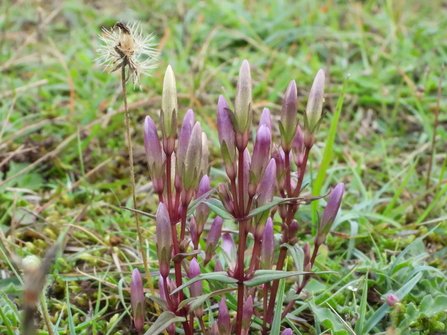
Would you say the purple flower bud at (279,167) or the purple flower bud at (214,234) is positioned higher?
the purple flower bud at (279,167)

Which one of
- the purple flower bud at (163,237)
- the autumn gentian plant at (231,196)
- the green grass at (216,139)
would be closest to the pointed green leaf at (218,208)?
the autumn gentian plant at (231,196)

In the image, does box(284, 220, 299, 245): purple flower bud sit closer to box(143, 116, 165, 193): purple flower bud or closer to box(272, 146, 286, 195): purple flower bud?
box(272, 146, 286, 195): purple flower bud

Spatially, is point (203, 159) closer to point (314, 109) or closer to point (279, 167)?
point (279, 167)

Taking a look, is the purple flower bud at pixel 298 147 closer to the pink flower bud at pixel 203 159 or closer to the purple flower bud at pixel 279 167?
the purple flower bud at pixel 279 167

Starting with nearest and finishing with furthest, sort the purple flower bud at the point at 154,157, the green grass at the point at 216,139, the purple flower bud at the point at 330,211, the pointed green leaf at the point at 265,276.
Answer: the pointed green leaf at the point at 265,276 → the purple flower bud at the point at 154,157 → the purple flower bud at the point at 330,211 → the green grass at the point at 216,139

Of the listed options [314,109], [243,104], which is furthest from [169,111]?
[314,109]

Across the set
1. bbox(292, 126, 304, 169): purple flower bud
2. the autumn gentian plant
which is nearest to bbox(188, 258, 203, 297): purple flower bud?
the autumn gentian plant
